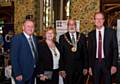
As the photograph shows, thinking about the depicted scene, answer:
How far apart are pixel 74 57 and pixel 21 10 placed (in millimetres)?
3980

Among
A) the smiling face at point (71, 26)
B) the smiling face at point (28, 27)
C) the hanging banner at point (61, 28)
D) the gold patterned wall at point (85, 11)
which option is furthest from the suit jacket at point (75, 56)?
the gold patterned wall at point (85, 11)

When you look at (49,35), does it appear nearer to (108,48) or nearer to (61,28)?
(108,48)

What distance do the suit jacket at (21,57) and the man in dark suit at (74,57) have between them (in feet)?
2.20

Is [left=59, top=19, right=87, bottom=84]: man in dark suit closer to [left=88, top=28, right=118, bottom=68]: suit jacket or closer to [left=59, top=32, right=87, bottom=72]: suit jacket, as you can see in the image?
[left=59, top=32, right=87, bottom=72]: suit jacket

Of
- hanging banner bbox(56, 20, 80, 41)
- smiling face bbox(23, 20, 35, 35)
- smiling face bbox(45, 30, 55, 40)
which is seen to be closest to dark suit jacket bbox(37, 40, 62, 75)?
smiling face bbox(45, 30, 55, 40)

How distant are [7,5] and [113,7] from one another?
132 inches

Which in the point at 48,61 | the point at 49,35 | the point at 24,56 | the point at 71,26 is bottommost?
the point at 48,61

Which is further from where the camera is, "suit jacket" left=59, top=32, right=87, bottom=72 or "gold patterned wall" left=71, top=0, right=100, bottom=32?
"gold patterned wall" left=71, top=0, right=100, bottom=32

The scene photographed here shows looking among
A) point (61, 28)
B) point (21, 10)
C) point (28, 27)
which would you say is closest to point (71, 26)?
point (28, 27)

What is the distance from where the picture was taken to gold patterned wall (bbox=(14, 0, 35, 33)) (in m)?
8.69

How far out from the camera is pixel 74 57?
5.24 m

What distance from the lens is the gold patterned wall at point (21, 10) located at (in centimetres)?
869

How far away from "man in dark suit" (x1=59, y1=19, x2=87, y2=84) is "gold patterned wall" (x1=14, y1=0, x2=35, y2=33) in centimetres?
348

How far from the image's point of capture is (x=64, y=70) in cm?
528
